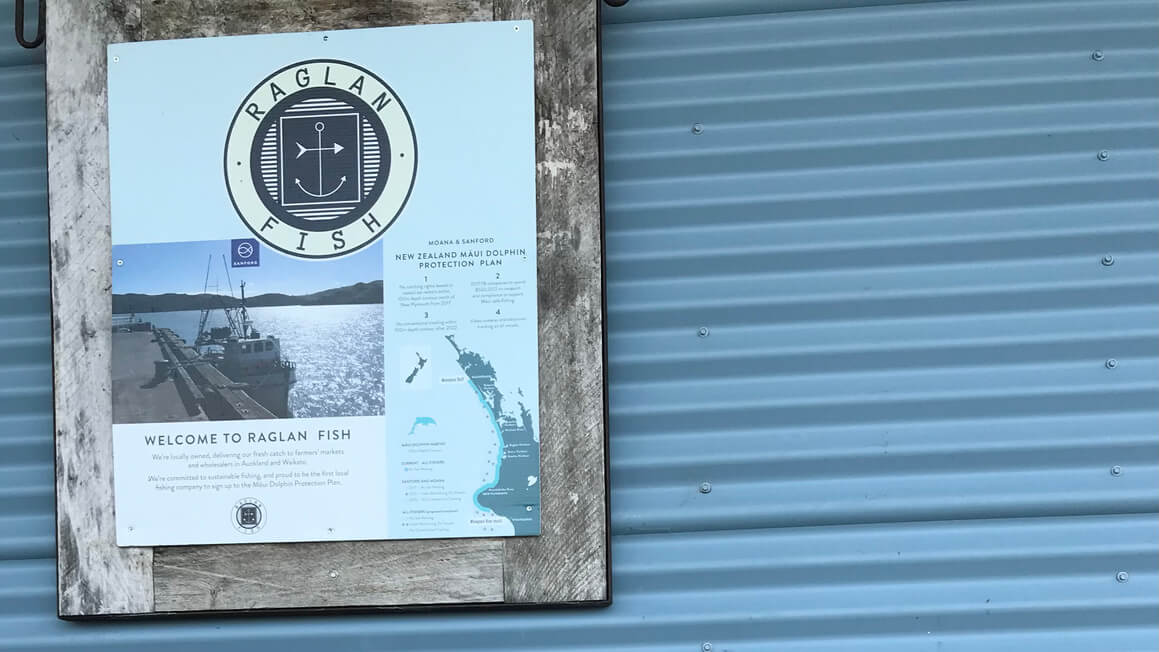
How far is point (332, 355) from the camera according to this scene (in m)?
2.99

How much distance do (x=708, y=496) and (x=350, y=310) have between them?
1095mm

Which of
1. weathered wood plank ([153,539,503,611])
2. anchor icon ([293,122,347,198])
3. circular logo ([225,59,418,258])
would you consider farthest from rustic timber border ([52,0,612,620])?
anchor icon ([293,122,347,198])

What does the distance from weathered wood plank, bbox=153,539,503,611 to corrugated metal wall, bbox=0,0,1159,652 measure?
9 centimetres

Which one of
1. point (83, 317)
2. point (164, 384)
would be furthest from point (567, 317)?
point (83, 317)

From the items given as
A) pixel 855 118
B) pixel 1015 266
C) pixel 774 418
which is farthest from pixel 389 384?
pixel 1015 266

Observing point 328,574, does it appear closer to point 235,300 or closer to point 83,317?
point 235,300

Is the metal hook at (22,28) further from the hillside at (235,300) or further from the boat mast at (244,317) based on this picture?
the boat mast at (244,317)

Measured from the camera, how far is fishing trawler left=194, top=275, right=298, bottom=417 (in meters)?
3.00

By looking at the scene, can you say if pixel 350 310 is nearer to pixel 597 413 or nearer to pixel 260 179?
pixel 260 179

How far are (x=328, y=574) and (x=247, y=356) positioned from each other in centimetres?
63

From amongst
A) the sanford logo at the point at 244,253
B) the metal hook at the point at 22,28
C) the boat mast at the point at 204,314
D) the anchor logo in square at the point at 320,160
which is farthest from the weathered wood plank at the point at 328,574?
the metal hook at the point at 22,28

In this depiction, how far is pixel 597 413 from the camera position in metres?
2.95

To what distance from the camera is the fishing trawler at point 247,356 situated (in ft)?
9.85

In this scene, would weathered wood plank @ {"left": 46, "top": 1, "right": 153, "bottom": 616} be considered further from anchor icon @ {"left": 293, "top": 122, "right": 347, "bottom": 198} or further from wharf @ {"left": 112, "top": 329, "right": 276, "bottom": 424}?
anchor icon @ {"left": 293, "top": 122, "right": 347, "bottom": 198}
